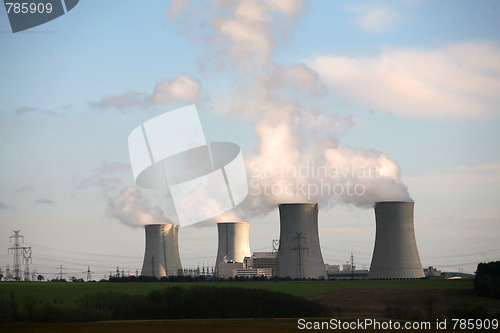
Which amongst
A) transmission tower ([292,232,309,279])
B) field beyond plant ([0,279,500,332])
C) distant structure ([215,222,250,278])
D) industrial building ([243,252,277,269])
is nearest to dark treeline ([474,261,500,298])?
field beyond plant ([0,279,500,332])

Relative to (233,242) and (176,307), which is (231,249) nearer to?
(233,242)

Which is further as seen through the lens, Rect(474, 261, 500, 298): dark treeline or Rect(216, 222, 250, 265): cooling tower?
Rect(216, 222, 250, 265): cooling tower

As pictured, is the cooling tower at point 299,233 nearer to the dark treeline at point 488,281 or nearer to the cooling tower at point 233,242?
the dark treeline at point 488,281

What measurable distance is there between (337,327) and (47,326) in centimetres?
1026

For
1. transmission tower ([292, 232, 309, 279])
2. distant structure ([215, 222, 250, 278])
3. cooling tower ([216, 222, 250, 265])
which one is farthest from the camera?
distant structure ([215, 222, 250, 278])

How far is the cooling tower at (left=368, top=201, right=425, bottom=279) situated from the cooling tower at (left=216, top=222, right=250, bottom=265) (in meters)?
20.8

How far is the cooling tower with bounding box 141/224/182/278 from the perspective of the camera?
64375 millimetres

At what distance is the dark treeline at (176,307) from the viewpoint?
3073 cm

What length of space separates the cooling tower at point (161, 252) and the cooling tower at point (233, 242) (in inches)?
200

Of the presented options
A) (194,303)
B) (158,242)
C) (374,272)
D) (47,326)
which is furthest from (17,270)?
(47,326)

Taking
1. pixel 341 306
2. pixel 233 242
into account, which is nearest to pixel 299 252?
pixel 341 306

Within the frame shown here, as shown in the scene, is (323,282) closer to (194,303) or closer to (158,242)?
(158,242)
